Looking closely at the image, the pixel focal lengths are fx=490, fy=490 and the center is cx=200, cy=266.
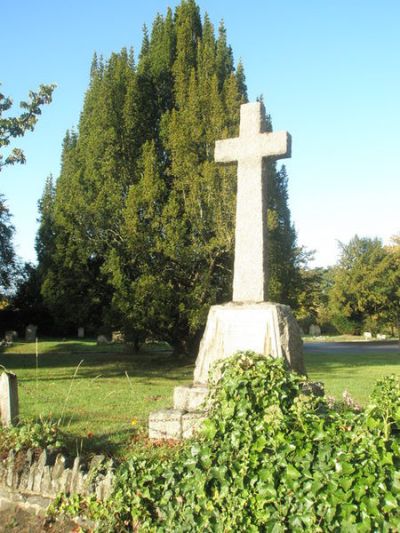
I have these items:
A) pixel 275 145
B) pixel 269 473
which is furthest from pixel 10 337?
pixel 269 473

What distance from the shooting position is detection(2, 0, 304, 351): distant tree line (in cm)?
1470

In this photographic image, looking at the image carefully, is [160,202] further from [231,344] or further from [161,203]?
[231,344]

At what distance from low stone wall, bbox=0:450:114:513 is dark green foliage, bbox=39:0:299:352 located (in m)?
9.93

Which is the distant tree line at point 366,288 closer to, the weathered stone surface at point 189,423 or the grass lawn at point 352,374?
the grass lawn at point 352,374

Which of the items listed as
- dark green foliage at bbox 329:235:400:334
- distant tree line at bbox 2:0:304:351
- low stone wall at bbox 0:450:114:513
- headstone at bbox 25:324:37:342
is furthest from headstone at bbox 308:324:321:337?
low stone wall at bbox 0:450:114:513

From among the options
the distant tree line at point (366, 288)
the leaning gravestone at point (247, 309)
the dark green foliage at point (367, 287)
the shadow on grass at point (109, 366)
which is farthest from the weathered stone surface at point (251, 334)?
the dark green foliage at point (367, 287)

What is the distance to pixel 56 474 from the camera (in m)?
4.12

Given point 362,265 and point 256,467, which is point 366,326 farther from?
point 256,467

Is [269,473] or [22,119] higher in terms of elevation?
[22,119]

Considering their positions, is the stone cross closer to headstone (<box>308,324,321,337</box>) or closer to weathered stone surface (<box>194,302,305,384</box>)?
weathered stone surface (<box>194,302,305,384</box>)

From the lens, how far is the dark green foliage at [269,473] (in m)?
2.70

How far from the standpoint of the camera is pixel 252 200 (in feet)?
21.9

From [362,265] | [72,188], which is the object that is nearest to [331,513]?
[72,188]

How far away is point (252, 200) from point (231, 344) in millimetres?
1970
